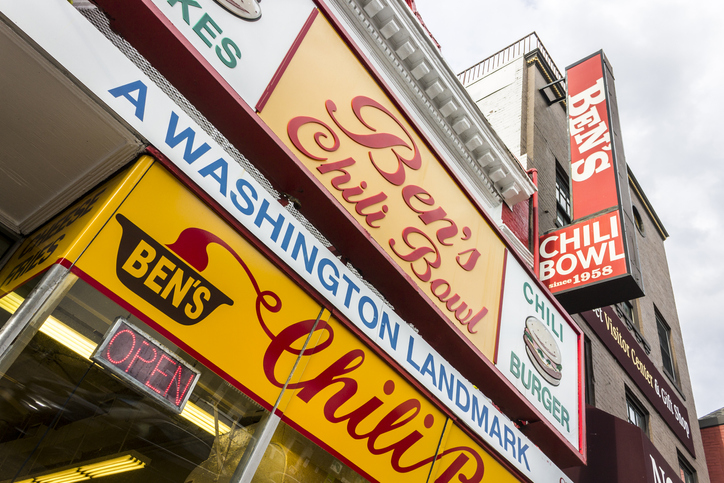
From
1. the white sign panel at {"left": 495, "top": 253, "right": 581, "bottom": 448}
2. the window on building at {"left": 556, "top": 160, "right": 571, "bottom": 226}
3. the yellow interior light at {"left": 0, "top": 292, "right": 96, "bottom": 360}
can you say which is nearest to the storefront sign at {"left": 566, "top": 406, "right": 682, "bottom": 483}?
the white sign panel at {"left": 495, "top": 253, "right": 581, "bottom": 448}

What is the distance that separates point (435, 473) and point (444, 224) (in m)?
2.85

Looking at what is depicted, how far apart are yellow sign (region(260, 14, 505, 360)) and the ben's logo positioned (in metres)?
1.50

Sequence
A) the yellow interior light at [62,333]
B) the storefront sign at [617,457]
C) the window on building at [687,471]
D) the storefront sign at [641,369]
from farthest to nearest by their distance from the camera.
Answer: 1. the window on building at [687,471]
2. the storefront sign at [641,369]
3. the storefront sign at [617,457]
4. the yellow interior light at [62,333]

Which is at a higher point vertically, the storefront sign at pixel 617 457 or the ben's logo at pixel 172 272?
the storefront sign at pixel 617 457

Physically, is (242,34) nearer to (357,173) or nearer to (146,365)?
(357,173)

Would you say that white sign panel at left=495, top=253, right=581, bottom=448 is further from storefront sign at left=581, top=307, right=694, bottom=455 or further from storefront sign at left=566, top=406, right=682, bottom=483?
storefront sign at left=581, top=307, right=694, bottom=455

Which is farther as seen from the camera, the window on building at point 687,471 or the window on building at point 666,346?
the window on building at point 666,346

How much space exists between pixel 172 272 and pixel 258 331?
0.81 m

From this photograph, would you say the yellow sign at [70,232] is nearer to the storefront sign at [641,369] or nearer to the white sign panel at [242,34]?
the white sign panel at [242,34]

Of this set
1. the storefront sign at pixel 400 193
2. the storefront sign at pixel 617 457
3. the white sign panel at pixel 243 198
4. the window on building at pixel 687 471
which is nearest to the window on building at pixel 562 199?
the storefront sign at pixel 617 457

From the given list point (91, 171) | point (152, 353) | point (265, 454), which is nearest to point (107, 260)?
point (152, 353)

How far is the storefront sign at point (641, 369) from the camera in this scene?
1327 centimetres

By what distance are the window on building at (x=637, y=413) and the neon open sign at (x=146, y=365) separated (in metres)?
13.5

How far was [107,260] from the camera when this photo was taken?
122 inches
